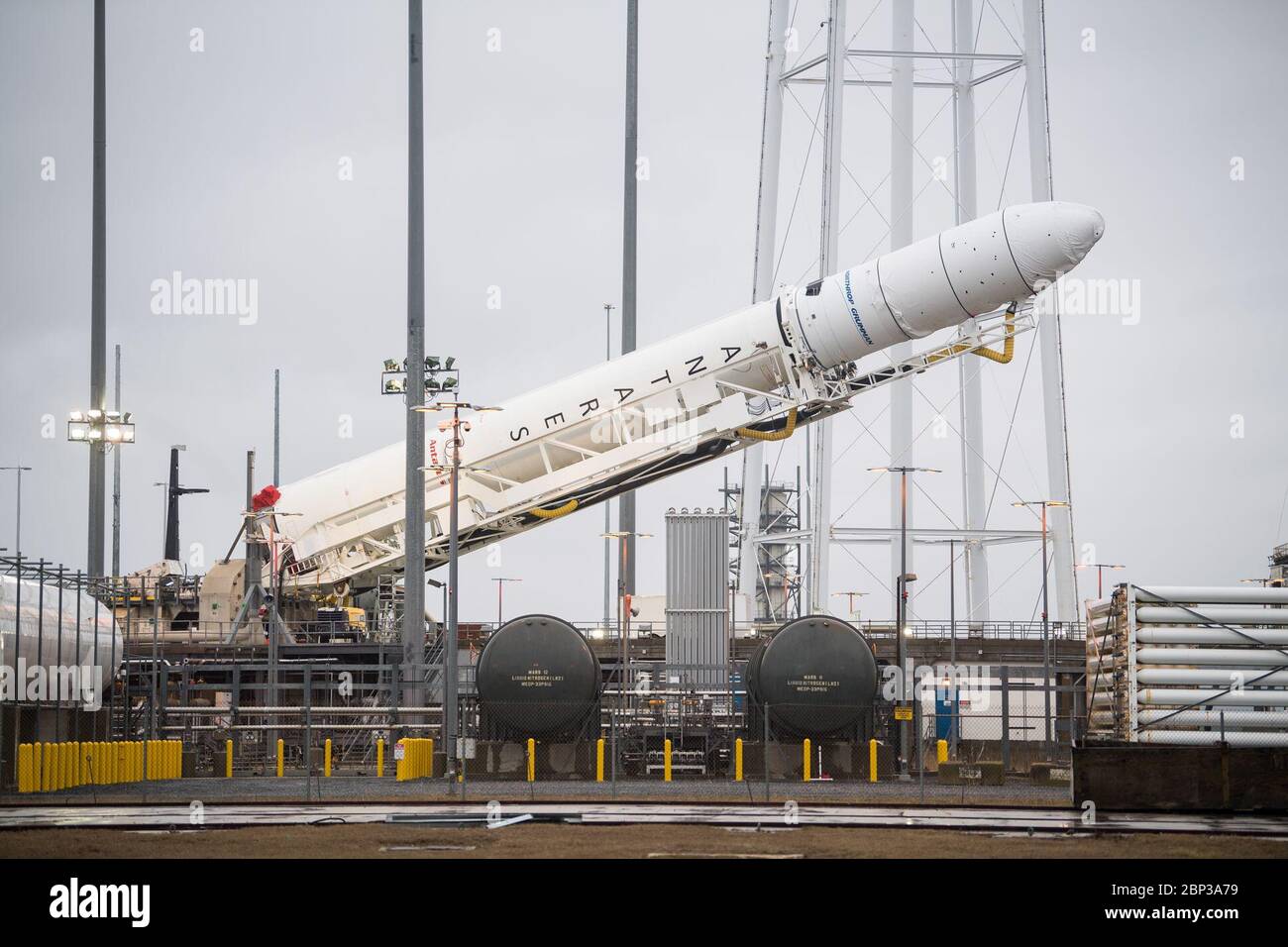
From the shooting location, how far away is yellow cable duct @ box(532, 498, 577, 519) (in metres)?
41.3

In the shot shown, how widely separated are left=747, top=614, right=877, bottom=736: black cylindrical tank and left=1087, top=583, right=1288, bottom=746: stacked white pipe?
930 cm

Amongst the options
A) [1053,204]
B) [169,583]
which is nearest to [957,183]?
[1053,204]

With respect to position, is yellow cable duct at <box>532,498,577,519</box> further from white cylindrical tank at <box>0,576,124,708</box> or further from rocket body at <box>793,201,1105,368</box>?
white cylindrical tank at <box>0,576,124,708</box>

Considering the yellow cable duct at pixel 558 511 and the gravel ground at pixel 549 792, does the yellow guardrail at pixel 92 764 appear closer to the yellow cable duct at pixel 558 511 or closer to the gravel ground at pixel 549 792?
the gravel ground at pixel 549 792

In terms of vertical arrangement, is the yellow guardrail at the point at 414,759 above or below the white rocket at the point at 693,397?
below

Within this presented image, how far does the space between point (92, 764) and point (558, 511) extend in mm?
12420

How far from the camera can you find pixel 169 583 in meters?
53.9

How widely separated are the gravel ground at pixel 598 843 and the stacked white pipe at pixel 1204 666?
5.17 metres

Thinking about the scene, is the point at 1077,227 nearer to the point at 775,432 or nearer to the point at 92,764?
the point at 775,432

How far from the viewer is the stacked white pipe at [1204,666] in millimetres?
25781

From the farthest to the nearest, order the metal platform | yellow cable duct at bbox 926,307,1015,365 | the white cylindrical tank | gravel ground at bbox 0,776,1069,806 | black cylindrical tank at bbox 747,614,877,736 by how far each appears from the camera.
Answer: yellow cable duct at bbox 926,307,1015,365, black cylindrical tank at bbox 747,614,877,736, the white cylindrical tank, gravel ground at bbox 0,776,1069,806, the metal platform

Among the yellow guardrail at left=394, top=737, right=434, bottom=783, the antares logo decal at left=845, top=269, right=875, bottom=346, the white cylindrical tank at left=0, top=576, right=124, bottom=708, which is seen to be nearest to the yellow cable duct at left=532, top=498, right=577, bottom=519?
the yellow guardrail at left=394, top=737, right=434, bottom=783

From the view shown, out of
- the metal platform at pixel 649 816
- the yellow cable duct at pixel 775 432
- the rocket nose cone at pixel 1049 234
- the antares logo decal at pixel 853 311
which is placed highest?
the rocket nose cone at pixel 1049 234
